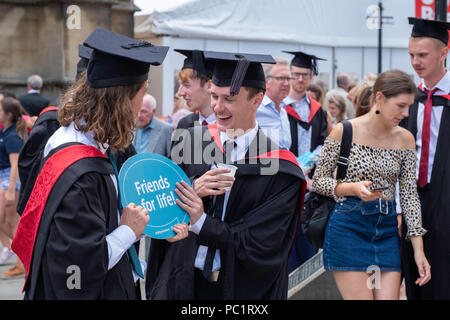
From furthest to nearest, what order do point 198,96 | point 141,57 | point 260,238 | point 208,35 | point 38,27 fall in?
point 208,35
point 38,27
point 198,96
point 260,238
point 141,57

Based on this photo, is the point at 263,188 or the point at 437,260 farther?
the point at 437,260

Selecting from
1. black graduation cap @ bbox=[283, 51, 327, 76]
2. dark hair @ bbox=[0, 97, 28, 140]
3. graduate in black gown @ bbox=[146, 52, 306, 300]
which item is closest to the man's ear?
graduate in black gown @ bbox=[146, 52, 306, 300]

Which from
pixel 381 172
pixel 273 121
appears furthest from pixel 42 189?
pixel 273 121

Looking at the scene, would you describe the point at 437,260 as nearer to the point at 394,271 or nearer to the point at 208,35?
the point at 394,271

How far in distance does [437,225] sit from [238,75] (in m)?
2.18

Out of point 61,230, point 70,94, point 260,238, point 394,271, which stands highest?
point 70,94

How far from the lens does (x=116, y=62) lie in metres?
3.28

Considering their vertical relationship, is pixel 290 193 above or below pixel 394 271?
above

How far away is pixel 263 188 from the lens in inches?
155

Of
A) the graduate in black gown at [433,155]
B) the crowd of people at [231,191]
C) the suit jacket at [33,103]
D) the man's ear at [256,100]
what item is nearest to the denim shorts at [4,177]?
the suit jacket at [33,103]

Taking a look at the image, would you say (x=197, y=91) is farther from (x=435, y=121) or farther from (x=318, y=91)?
(x=318, y=91)

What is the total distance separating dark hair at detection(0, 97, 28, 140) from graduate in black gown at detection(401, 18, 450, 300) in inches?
213
